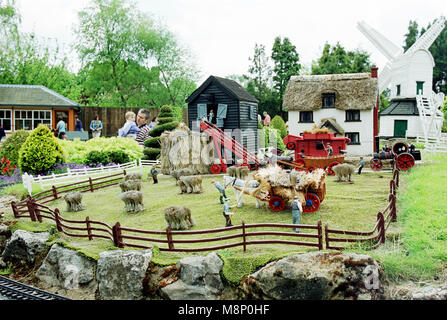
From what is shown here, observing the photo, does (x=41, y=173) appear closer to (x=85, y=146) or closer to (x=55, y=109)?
(x=85, y=146)

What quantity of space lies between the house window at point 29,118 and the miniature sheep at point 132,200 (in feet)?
56.7

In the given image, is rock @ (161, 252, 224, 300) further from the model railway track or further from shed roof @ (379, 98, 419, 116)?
shed roof @ (379, 98, 419, 116)

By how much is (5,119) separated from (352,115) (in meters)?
22.4

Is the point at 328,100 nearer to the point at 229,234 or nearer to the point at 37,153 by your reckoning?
the point at 229,234

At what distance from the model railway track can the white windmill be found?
73.8 ft

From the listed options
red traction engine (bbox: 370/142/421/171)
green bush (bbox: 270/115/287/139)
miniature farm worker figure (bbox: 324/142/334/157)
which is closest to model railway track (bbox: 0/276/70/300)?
miniature farm worker figure (bbox: 324/142/334/157)

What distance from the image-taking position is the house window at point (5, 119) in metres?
25.8

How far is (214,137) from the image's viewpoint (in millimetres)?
18781

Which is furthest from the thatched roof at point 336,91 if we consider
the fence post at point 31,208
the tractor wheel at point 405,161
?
the fence post at point 31,208

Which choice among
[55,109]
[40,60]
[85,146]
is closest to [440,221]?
[85,146]

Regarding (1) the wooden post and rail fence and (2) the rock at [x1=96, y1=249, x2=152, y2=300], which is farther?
(2) the rock at [x1=96, y1=249, x2=152, y2=300]

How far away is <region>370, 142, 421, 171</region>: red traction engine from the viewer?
16750mm
